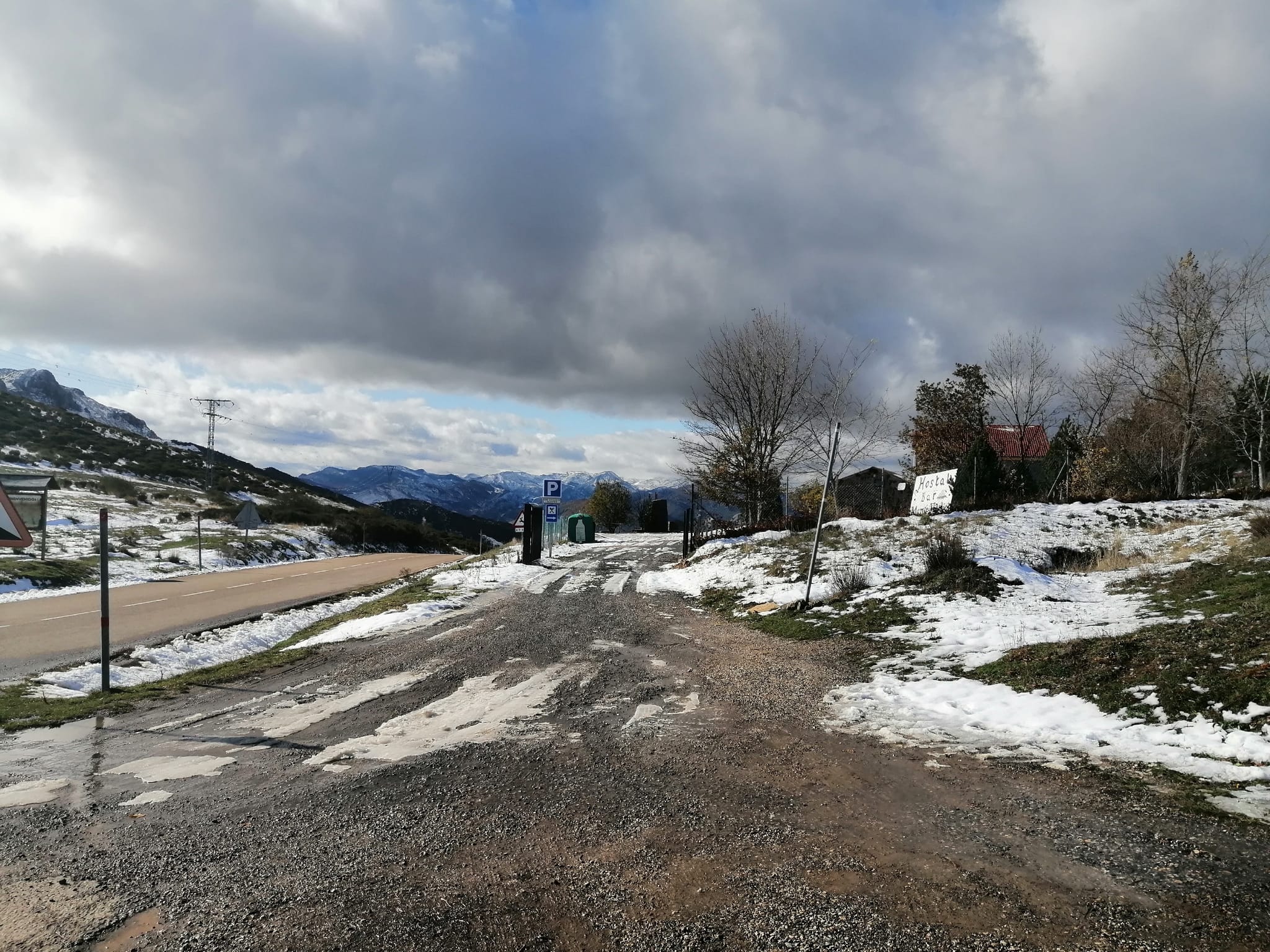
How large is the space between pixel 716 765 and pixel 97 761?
4.93 m

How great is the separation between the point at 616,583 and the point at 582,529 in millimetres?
22259

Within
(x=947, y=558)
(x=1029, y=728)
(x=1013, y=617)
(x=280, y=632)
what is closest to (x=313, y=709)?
(x=1029, y=728)

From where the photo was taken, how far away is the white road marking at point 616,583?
16.9 metres

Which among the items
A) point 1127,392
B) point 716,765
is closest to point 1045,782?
point 716,765

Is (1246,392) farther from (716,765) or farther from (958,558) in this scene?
(716,765)

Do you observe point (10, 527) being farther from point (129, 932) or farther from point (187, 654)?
point (187, 654)

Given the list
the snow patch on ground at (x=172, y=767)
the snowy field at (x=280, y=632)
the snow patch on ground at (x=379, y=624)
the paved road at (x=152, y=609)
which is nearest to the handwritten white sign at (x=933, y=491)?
the snowy field at (x=280, y=632)

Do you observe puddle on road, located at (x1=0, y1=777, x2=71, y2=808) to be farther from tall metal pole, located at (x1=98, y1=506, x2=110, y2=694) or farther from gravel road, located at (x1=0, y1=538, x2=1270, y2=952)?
tall metal pole, located at (x1=98, y1=506, x2=110, y2=694)

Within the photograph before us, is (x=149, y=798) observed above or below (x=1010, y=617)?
below

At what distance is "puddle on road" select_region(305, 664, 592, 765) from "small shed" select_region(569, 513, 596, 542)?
105ft

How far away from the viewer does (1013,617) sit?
30.8 ft

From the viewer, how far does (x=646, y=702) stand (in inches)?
286

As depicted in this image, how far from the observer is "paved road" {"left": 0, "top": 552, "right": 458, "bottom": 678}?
11703mm

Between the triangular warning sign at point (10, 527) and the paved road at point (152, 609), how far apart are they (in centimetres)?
576
